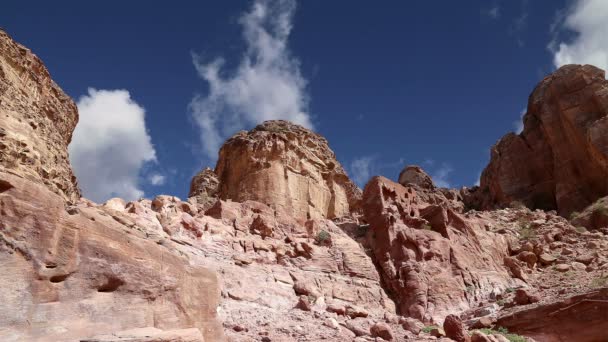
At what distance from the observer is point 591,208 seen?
3438 centimetres

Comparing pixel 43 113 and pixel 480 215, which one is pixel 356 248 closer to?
pixel 480 215

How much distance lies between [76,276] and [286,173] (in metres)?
21.9

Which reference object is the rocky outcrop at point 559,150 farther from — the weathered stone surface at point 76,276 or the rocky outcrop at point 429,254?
the weathered stone surface at point 76,276

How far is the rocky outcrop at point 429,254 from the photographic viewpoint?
73.9 ft

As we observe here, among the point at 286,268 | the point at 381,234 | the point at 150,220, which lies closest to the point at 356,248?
the point at 381,234

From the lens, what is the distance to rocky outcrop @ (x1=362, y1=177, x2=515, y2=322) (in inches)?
887

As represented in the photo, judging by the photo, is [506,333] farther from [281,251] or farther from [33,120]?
[33,120]

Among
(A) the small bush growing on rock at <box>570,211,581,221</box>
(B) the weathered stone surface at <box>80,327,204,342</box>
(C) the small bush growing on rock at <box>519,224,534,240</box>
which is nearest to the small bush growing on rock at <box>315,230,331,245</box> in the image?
(C) the small bush growing on rock at <box>519,224,534,240</box>

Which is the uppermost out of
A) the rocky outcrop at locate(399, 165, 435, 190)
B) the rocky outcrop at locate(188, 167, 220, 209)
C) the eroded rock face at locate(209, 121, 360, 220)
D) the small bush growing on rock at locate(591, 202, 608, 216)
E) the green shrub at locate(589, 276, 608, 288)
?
the rocky outcrop at locate(399, 165, 435, 190)

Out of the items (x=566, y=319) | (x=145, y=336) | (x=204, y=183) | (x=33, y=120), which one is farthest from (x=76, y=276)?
(x=204, y=183)

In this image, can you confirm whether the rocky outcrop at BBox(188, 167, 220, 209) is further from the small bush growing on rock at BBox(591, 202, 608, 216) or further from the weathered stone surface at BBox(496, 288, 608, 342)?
the small bush growing on rock at BBox(591, 202, 608, 216)

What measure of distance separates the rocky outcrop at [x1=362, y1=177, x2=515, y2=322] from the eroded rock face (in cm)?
391

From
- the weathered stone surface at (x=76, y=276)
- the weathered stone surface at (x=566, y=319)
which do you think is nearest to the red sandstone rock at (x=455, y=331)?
the weathered stone surface at (x=566, y=319)

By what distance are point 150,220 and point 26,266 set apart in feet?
35.9
